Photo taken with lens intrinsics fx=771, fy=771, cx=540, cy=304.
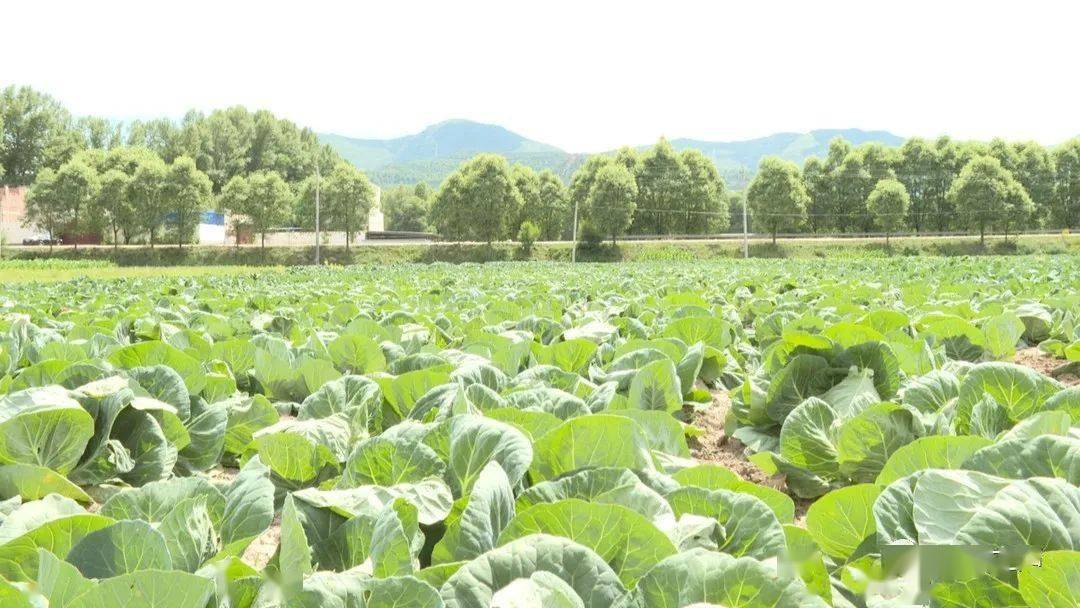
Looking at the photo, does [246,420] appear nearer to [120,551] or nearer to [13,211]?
[120,551]

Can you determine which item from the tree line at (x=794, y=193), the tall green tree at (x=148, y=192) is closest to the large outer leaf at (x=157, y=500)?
A: the tree line at (x=794, y=193)

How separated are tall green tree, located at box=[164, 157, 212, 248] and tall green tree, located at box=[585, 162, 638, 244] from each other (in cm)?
3255

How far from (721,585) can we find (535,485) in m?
0.44

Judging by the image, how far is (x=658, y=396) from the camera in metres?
2.78

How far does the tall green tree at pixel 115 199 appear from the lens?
6144cm

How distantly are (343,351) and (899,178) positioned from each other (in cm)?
8882

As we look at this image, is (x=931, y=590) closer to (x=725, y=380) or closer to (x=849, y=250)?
(x=725, y=380)

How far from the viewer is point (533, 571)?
3.41ft

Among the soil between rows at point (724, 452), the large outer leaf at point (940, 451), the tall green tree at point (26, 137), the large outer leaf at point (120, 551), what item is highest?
the tall green tree at point (26, 137)

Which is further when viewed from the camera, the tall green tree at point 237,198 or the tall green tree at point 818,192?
the tall green tree at point 818,192

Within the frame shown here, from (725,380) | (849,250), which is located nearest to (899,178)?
(849,250)

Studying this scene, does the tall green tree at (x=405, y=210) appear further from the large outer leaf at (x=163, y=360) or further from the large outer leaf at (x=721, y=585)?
the large outer leaf at (x=721, y=585)

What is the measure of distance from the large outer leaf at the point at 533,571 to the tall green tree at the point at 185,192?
219ft

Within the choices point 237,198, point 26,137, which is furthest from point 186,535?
point 26,137
